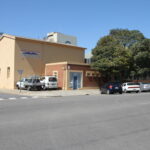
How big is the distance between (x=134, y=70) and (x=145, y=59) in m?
2.30

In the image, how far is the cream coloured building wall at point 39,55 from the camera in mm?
37312

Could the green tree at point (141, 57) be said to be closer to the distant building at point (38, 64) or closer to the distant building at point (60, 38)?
the distant building at point (38, 64)

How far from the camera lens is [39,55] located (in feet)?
130

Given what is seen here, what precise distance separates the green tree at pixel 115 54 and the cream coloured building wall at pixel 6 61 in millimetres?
12004

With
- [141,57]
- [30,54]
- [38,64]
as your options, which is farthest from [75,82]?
[141,57]

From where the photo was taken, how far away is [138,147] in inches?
250

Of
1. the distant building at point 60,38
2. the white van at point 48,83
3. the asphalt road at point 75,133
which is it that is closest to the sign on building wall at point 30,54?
the white van at point 48,83

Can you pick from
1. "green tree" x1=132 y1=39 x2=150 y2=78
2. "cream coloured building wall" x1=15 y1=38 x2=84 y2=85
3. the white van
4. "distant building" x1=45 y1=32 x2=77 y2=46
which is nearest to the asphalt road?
the white van

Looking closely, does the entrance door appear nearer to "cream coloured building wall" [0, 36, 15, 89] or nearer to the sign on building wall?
the sign on building wall

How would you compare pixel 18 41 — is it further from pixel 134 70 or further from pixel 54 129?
pixel 54 129

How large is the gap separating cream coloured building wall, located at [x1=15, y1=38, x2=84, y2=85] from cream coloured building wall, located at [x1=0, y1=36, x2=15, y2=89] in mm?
945

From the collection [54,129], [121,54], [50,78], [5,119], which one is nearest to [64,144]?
[54,129]

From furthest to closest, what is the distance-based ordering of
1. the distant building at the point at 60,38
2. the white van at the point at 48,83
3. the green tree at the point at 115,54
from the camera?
the distant building at the point at 60,38 < the green tree at the point at 115,54 < the white van at the point at 48,83

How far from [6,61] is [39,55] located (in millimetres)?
5097
